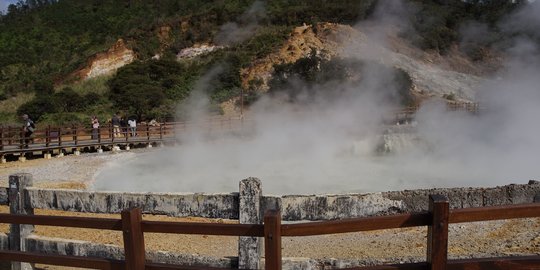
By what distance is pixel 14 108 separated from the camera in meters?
34.2

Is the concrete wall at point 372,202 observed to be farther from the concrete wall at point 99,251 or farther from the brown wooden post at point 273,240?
the brown wooden post at point 273,240

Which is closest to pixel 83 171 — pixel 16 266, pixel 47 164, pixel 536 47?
pixel 47 164

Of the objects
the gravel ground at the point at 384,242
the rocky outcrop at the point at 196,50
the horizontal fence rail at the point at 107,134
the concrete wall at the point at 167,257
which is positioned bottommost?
the gravel ground at the point at 384,242

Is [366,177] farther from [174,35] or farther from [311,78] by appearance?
[174,35]

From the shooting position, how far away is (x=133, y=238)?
2939 mm

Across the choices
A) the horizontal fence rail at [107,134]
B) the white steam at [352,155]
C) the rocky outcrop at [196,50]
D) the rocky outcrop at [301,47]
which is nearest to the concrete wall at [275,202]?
the white steam at [352,155]

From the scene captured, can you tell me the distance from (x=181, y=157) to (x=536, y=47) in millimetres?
16481

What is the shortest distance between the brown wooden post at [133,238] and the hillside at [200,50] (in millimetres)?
27929

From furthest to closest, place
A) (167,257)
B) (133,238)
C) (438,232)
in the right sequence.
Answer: (167,257) → (133,238) → (438,232)

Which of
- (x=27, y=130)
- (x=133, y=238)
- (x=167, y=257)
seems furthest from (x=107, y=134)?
(x=133, y=238)

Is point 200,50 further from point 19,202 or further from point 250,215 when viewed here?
point 250,215

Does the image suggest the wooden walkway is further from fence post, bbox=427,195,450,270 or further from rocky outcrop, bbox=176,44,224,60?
rocky outcrop, bbox=176,44,224,60

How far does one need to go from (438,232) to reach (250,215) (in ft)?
5.04

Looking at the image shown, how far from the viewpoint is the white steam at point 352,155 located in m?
11.6
